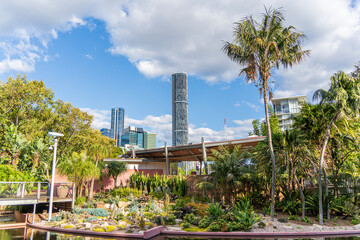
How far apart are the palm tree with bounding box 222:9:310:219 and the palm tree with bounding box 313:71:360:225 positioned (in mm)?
2264

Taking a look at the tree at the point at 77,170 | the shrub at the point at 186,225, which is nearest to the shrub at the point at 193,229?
the shrub at the point at 186,225

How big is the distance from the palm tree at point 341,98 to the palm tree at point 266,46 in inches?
89.1

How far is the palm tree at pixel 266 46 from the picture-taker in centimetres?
1348

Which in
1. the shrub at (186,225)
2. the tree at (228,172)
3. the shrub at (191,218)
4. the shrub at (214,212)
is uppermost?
the tree at (228,172)

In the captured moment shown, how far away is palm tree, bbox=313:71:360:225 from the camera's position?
12617mm

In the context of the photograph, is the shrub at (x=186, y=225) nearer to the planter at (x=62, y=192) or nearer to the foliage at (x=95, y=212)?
the foliage at (x=95, y=212)

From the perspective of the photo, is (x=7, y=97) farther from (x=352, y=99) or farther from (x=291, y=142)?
(x=352, y=99)

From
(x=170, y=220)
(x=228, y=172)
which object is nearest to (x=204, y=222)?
(x=170, y=220)

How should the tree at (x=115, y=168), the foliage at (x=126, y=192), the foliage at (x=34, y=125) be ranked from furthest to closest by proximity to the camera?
1. the tree at (x=115, y=168)
2. the foliage at (x=34, y=125)
3. the foliage at (x=126, y=192)

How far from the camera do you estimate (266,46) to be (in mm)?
13320


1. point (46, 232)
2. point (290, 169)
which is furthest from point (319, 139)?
point (46, 232)

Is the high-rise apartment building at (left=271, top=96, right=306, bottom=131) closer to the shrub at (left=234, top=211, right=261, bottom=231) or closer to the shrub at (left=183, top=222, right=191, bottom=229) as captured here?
the shrub at (left=234, top=211, right=261, bottom=231)

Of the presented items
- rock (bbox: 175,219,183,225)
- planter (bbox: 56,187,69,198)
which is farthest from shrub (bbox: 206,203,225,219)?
planter (bbox: 56,187,69,198)

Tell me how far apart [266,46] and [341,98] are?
4.51 metres
